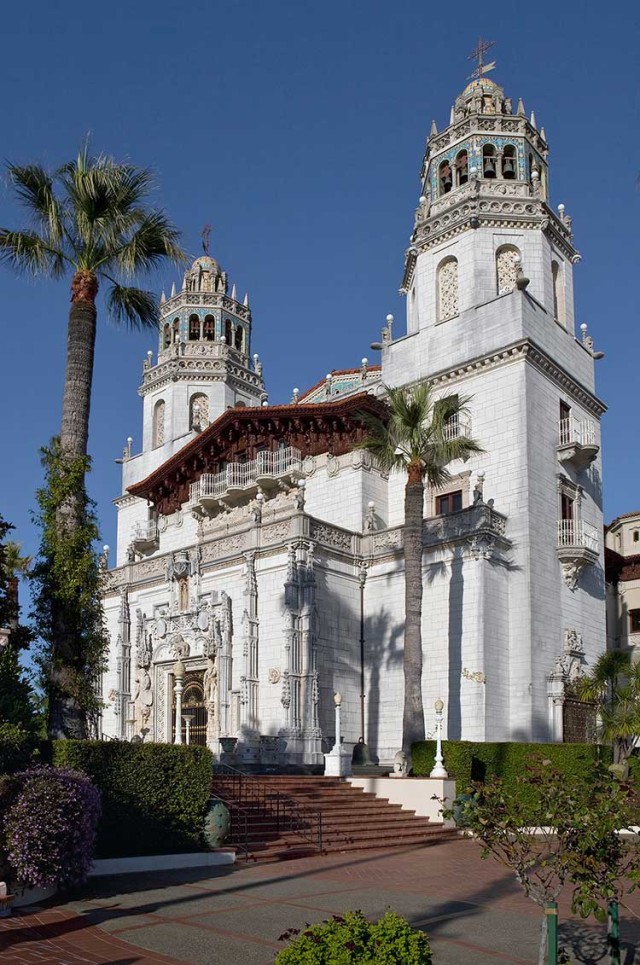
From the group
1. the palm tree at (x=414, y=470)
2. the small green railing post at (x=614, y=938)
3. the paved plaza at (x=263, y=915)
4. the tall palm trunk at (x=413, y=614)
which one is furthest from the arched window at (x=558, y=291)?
the small green railing post at (x=614, y=938)

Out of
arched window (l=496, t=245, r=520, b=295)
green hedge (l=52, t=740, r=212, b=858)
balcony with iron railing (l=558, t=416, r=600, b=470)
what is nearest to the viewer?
green hedge (l=52, t=740, r=212, b=858)

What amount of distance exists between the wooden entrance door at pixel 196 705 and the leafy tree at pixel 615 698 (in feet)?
43.3

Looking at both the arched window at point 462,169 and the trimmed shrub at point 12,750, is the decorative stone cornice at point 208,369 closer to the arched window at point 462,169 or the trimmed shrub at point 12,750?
the arched window at point 462,169

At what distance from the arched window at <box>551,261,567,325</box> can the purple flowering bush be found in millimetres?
28980

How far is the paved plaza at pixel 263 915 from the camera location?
1101 cm

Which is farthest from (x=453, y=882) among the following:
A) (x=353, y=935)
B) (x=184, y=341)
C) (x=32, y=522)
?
(x=184, y=341)

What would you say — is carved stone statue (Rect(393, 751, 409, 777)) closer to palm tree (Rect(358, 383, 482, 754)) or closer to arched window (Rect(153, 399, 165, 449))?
palm tree (Rect(358, 383, 482, 754))

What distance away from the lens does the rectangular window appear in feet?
115

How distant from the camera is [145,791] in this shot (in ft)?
59.5

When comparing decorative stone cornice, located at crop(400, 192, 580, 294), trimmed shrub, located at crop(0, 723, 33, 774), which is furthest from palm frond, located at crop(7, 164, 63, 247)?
decorative stone cornice, located at crop(400, 192, 580, 294)

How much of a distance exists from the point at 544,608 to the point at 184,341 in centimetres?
2695

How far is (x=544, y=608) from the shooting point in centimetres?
3278

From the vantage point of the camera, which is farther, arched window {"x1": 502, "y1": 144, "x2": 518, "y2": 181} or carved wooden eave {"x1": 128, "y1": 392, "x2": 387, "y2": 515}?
arched window {"x1": 502, "y1": 144, "x2": 518, "y2": 181}

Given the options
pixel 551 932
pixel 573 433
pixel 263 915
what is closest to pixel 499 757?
pixel 573 433
